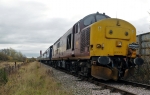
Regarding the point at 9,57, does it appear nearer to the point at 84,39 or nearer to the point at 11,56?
the point at 11,56

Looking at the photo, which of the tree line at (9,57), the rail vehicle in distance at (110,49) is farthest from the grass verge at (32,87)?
the tree line at (9,57)

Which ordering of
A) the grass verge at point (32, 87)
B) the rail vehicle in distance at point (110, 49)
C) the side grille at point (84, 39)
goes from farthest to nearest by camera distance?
the side grille at point (84, 39) < the rail vehicle in distance at point (110, 49) < the grass verge at point (32, 87)

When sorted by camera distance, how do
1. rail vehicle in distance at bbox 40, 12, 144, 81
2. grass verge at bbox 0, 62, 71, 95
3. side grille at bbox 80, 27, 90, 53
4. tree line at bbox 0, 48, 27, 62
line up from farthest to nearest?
tree line at bbox 0, 48, 27, 62
side grille at bbox 80, 27, 90, 53
rail vehicle in distance at bbox 40, 12, 144, 81
grass verge at bbox 0, 62, 71, 95

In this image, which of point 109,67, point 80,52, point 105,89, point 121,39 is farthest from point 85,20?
point 105,89

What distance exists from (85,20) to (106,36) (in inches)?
95.1

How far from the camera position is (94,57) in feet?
30.9

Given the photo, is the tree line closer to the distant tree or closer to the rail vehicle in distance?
the distant tree

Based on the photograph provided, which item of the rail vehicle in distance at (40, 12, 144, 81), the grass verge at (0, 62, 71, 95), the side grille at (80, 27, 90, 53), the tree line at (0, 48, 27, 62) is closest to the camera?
the grass verge at (0, 62, 71, 95)

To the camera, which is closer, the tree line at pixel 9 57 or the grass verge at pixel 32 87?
the grass verge at pixel 32 87

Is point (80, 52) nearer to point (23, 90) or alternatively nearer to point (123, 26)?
point (123, 26)

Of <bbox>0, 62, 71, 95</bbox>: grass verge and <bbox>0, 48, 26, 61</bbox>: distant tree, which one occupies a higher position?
<bbox>0, 48, 26, 61</bbox>: distant tree

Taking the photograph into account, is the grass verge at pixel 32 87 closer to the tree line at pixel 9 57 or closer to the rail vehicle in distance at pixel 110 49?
the rail vehicle in distance at pixel 110 49

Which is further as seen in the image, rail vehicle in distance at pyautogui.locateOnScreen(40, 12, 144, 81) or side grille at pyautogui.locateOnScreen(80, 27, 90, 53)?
side grille at pyautogui.locateOnScreen(80, 27, 90, 53)

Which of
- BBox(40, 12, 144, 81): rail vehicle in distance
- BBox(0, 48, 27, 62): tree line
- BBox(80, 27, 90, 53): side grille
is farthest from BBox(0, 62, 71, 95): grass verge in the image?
BBox(0, 48, 27, 62): tree line
